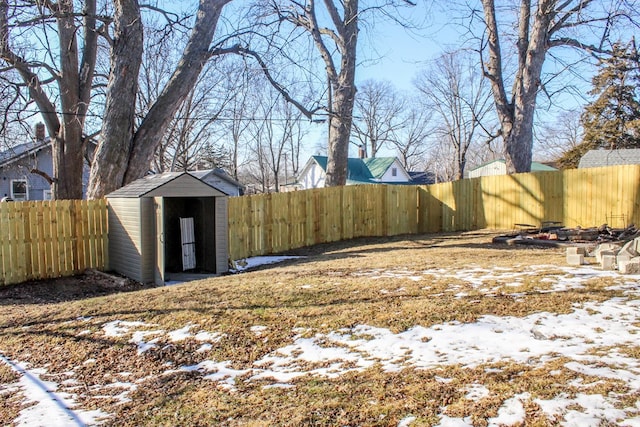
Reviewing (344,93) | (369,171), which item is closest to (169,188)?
(344,93)

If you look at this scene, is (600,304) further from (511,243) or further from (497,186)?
(497,186)

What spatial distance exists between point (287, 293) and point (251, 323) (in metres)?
0.98

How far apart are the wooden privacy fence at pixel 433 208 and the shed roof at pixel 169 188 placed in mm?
1641

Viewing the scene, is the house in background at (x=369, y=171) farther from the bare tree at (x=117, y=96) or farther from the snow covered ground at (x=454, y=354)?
the snow covered ground at (x=454, y=354)

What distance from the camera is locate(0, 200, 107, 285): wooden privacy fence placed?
7.95 meters

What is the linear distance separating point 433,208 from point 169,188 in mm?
9385

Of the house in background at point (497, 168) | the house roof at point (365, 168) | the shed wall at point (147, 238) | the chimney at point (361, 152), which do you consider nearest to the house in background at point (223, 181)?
the house roof at point (365, 168)

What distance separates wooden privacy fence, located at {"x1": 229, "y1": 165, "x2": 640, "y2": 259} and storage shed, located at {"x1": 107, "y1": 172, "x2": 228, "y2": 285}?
83 centimetres

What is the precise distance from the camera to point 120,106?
958 centimetres

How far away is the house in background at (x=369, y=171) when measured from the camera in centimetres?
3516

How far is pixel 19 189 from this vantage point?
885 inches

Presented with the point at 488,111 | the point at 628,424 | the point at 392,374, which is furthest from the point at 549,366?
the point at 488,111

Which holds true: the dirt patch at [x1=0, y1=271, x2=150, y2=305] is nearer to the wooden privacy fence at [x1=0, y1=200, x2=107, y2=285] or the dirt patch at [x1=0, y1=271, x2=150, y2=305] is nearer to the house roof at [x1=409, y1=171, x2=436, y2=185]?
the wooden privacy fence at [x1=0, y1=200, x2=107, y2=285]

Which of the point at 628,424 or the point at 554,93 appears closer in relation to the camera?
the point at 628,424
